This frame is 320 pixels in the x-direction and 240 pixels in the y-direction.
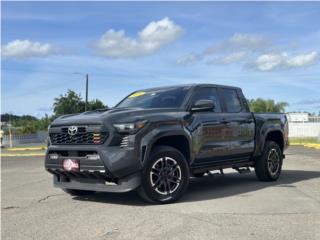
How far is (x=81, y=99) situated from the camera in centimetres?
6581

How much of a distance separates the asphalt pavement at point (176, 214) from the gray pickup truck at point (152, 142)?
0.36m

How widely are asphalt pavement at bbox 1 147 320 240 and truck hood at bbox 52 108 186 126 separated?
123 centimetres

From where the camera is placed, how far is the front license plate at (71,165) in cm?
767

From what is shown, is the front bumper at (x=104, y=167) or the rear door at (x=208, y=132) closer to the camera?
the front bumper at (x=104, y=167)

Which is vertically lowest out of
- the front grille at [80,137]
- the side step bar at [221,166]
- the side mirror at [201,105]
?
the side step bar at [221,166]

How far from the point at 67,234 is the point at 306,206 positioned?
351cm

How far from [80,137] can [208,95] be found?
265 centimetres

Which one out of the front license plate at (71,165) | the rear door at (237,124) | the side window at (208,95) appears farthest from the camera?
the rear door at (237,124)

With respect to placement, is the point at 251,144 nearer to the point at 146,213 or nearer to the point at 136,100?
the point at 136,100

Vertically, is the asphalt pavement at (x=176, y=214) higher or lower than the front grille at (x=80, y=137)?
lower

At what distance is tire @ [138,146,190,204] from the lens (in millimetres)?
7488

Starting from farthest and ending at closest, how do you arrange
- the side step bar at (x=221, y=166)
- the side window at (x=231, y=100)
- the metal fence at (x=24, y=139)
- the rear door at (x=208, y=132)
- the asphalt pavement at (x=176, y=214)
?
the metal fence at (x=24, y=139)
the side window at (x=231, y=100)
the side step bar at (x=221, y=166)
the rear door at (x=208, y=132)
the asphalt pavement at (x=176, y=214)

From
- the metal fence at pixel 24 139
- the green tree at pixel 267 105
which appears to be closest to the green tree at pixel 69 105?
the metal fence at pixel 24 139

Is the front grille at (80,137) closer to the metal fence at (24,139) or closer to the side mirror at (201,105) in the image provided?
the side mirror at (201,105)
